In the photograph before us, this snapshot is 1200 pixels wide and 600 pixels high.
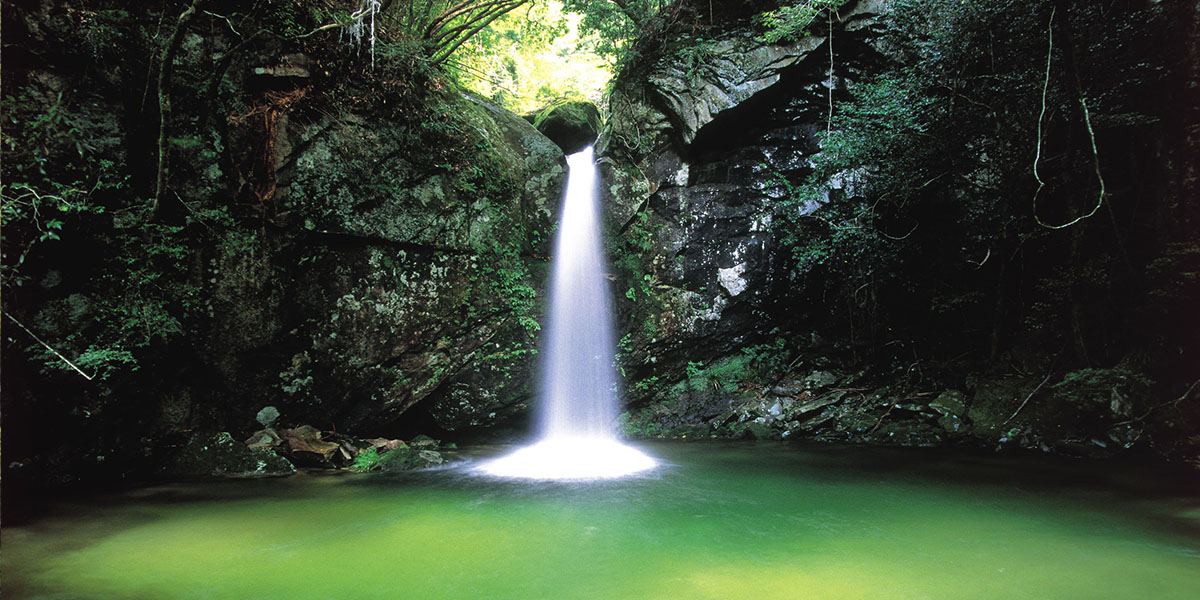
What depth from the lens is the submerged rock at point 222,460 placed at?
5.64 metres

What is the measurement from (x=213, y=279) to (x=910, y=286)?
9.60 m

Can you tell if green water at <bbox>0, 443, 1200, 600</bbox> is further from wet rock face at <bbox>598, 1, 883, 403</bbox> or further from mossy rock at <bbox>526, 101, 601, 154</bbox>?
mossy rock at <bbox>526, 101, 601, 154</bbox>

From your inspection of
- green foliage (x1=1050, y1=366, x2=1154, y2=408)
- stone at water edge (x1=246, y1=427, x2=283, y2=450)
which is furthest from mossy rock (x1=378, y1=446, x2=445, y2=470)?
green foliage (x1=1050, y1=366, x2=1154, y2=408)

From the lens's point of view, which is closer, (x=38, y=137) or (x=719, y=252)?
(x=38, y=137)

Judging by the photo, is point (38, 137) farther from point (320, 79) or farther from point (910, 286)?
point (910, 286)

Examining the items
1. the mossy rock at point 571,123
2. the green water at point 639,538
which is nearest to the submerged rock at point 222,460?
the green water at point 639,538

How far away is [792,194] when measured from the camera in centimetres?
884

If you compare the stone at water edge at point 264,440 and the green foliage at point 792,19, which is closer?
the stone at water edge at point 264,440

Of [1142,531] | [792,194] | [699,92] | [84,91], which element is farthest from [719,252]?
[84,91]

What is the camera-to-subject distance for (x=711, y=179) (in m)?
9.12

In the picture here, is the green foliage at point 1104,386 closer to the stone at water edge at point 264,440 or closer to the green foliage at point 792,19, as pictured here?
the green foliage at point 792,19

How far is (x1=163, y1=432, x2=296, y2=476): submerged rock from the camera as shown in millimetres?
5637

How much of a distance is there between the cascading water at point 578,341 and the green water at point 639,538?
281cm

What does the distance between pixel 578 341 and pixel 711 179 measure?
3639mm
